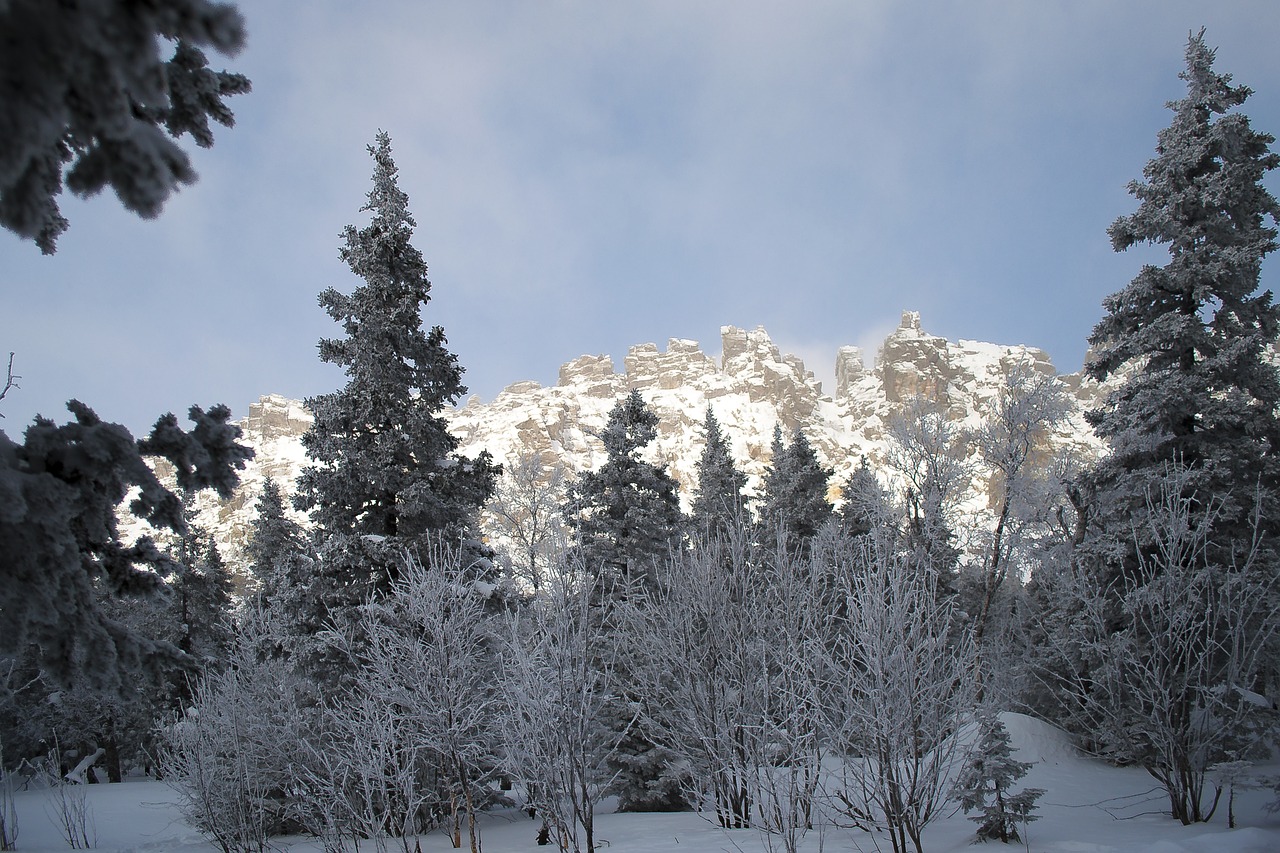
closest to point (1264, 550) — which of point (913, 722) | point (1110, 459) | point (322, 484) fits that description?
point (1110, 459)

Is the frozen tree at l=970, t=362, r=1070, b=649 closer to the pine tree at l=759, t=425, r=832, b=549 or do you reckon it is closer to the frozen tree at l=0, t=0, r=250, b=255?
the pine tree at l=759, t=425, r=832, b=549

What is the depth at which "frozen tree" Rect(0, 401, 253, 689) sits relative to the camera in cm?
344

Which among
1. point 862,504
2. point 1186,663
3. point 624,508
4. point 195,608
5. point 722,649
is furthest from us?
point 195,608

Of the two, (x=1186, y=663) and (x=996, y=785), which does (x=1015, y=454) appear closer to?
(x=1186, y=663)

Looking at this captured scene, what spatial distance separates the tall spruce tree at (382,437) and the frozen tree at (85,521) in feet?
27.4

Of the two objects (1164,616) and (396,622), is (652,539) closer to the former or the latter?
(396,622)

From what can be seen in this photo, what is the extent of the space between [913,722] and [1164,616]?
4364 mm

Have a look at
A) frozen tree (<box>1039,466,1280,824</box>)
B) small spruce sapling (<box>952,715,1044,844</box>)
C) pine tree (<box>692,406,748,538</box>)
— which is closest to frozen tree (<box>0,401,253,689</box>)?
small spruce sapling (<box>952,715,1044,844</box>)

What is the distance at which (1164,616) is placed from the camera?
29.7ft

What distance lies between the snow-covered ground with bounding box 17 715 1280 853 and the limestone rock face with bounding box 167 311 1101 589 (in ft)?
344

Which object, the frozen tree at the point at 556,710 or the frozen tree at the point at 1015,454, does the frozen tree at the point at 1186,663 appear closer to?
the frozen tree at the point at 1015,454

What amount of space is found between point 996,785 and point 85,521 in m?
10.8

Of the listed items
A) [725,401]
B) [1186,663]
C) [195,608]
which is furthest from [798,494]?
[725,401]

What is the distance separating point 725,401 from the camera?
15250cm
